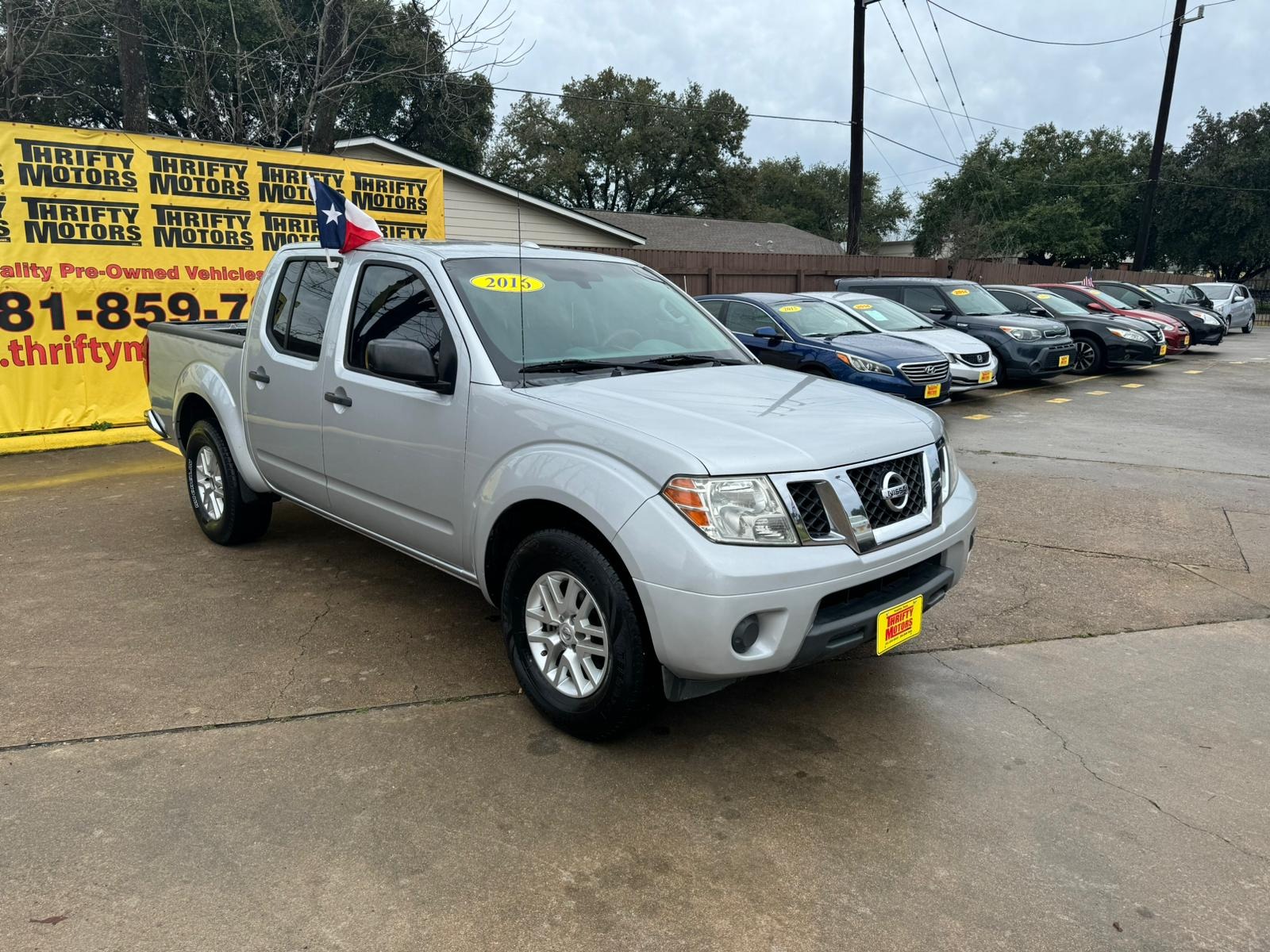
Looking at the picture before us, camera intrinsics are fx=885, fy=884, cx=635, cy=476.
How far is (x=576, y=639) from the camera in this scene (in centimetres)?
315

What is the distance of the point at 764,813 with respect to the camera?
2.84m

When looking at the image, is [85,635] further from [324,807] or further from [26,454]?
[26,454]

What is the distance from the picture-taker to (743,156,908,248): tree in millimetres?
69125

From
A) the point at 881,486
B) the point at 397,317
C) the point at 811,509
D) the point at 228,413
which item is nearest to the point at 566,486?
the point at 811,509

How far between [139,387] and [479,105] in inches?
754

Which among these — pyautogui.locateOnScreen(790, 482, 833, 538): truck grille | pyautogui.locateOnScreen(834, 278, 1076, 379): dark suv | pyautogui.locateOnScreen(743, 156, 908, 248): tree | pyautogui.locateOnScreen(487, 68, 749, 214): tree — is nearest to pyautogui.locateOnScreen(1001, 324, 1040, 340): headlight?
pyautogui.locateOnScreen(834, 278, 1076, 379): dark suv

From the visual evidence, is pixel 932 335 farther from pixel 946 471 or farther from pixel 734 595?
pixel 734 595

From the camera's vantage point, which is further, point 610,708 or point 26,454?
point 26,454

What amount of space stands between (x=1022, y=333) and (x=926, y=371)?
12.5 ft

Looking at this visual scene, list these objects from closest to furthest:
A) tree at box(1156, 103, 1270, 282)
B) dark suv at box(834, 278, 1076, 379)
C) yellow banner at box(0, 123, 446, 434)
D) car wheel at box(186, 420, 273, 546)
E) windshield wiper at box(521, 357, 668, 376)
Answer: windshield wiper at box(521, 357, 668, 376) → car wheel at box(186, 420, 273, 546) → yellow banner at box(0, 123, 446, 434) → dark suv at box(834, 278, 1076, 379) → tree at box(1156, 103, 1270, 282)

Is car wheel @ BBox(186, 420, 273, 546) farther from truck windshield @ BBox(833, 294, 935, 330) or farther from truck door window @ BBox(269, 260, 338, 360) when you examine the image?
truck windshield @ BBox(833, 294, 935, 330)

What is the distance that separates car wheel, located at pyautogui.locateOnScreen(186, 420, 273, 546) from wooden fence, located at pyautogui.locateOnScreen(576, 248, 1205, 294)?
768 centimetres

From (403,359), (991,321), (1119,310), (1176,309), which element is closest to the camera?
(403,359)

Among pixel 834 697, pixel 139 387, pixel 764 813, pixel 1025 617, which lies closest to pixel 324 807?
pixel 764 813
